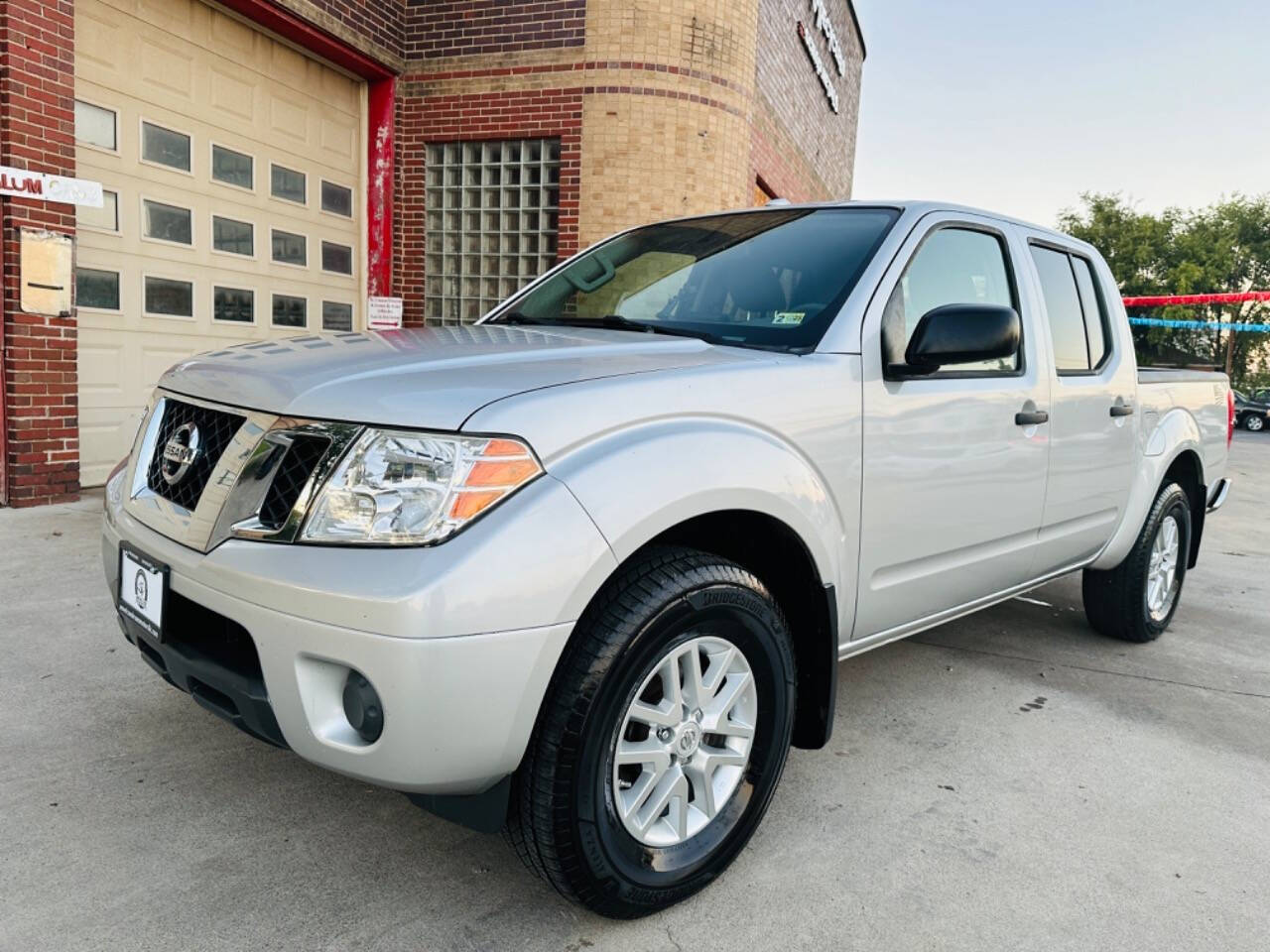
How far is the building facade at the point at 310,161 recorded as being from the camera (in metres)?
6.16

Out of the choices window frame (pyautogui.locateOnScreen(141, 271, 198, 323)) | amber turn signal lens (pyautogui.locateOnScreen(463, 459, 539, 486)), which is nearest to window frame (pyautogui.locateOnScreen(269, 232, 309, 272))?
window frame (pyautogui.locateOnScreen(141, 271, 198, 323))

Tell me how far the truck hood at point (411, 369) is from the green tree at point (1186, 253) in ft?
138

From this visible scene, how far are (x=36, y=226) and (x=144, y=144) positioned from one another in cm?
130

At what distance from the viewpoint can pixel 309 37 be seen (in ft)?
26.4

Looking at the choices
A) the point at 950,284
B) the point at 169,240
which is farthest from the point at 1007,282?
the point at 169,240

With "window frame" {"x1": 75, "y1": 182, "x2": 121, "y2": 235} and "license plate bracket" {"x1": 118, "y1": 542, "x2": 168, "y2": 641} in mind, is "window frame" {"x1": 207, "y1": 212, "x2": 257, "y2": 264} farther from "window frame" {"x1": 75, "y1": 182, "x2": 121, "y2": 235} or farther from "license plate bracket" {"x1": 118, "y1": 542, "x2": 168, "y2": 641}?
"license plate bracket" {"x1": 118, "y1": 542, "x2": 168, "y2": 641}

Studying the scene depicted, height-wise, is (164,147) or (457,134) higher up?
(457,134)

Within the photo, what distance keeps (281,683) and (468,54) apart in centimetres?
867

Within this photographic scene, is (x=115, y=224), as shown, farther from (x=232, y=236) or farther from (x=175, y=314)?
(x=232, y=236)

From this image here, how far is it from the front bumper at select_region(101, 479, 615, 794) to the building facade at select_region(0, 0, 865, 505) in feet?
→ 17.4

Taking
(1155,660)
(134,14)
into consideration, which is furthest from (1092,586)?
(134,14)

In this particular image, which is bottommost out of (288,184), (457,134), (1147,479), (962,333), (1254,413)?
(1254,413)

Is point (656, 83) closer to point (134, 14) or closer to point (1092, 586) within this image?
point (134, 14)

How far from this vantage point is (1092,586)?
4449 mm
